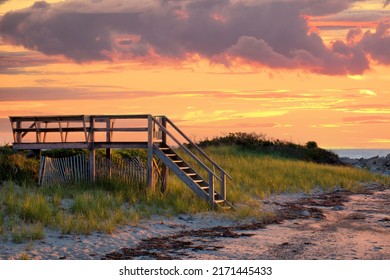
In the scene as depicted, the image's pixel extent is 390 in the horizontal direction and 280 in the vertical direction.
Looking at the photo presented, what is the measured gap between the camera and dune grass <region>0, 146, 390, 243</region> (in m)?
17.3

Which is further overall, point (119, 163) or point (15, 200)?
point (119, 163)

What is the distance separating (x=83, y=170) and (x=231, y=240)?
930 cm

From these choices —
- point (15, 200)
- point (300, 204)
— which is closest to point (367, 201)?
point (300, 204)

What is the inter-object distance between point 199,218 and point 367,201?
11.0 m

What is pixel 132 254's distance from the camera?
49.1 ft

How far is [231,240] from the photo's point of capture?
17.0m

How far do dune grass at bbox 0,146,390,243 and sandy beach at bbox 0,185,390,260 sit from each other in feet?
1.51

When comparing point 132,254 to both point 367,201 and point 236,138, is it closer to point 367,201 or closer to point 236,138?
point 367,201

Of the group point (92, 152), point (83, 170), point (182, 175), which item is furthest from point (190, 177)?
point (83, 170)

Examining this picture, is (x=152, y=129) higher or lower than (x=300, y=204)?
higher

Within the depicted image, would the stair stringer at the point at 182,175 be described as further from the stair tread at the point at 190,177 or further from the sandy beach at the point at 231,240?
the sandy beach at the point at 231,240

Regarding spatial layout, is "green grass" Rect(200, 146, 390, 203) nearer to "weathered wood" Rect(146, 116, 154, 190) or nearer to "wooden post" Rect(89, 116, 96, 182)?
"weathered wood" Rect(146, 116, 154, 190)
